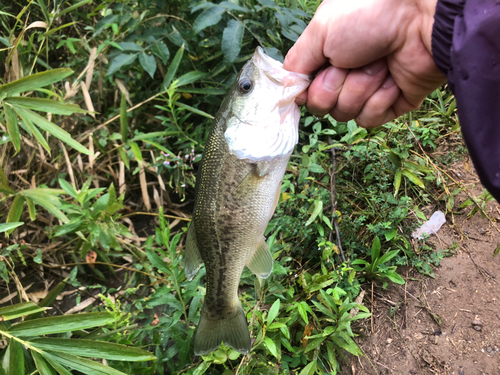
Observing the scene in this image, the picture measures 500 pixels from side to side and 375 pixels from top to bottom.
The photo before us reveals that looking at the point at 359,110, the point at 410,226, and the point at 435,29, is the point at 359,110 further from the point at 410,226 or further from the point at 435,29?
the point at 410,226

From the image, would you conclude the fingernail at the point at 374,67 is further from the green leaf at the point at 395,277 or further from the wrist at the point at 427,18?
the green leaf at the point at 395,277

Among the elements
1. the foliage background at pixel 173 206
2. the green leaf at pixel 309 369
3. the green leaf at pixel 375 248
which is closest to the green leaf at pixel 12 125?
the foliage background at pixel 173 206

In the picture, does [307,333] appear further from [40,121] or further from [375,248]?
[40,121]

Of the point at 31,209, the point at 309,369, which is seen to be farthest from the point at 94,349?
the point at 31,209

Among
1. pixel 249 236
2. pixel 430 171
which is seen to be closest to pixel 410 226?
pixel 430 171

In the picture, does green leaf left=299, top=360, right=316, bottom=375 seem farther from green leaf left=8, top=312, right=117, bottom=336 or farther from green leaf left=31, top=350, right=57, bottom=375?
green leaf left=31, top=350, right=57, bottom=375

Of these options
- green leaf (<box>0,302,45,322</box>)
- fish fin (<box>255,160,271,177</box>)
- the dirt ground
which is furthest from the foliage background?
fish fin (<box>255,160,271,177</box>)
